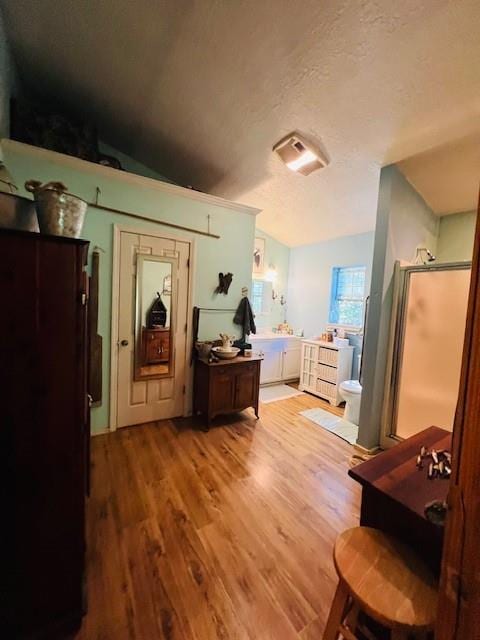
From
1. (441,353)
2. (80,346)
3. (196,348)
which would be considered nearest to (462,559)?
(80,346)

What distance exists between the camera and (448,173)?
252cm

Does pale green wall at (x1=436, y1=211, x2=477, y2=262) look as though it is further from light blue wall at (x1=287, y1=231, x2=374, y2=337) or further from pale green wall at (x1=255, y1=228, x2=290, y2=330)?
pale green wall at (x1=255, y1=228, x2=290, y2=330)

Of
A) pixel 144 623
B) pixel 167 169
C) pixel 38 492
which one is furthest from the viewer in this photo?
pixel 167 169

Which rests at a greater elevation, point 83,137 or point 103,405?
point 83,137

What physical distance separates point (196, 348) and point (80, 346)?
6.79 feet

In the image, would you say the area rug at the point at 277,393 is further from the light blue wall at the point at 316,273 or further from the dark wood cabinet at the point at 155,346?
the dark wood cabinet at the point at 155,346

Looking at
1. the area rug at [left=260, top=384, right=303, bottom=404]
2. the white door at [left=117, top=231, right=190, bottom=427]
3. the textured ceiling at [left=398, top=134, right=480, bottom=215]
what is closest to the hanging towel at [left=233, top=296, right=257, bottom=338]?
the white door at [left=117, top=231, right=190, bottom=427]

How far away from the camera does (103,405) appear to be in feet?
8.87

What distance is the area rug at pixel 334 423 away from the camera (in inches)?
113

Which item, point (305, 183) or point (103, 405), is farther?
point (305, 183)

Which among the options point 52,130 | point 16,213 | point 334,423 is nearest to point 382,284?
point 334,423

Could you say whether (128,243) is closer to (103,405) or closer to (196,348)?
(196,348)

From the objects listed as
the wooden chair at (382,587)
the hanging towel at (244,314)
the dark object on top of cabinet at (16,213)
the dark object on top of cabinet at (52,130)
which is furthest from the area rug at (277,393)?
the dark object on top of cabinet at (52,130)

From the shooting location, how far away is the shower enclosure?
2262 mm
